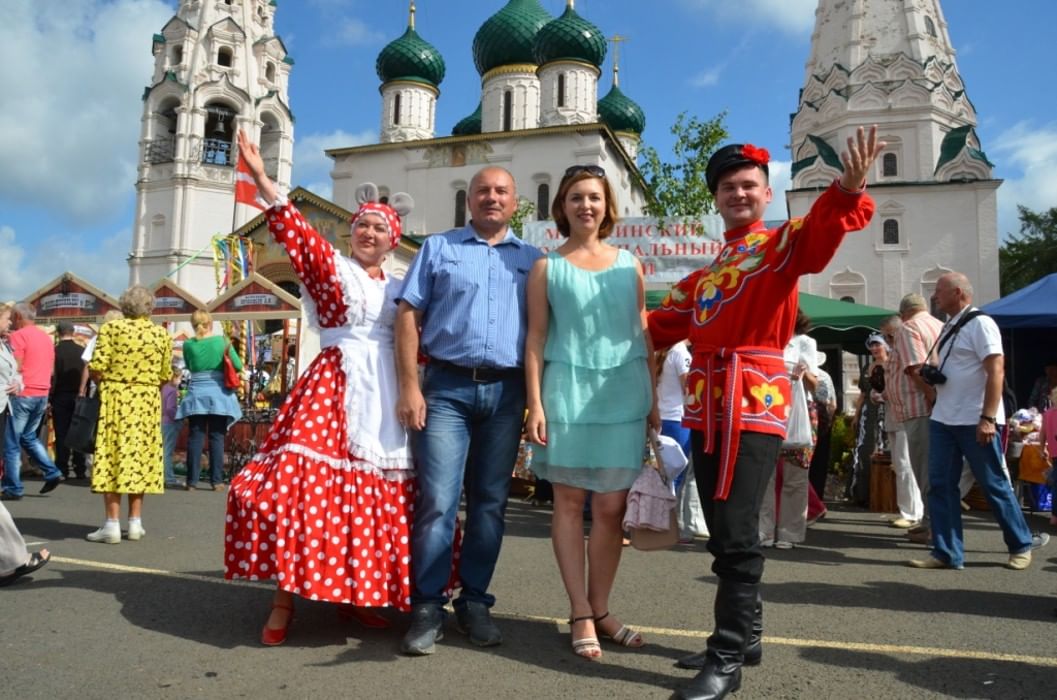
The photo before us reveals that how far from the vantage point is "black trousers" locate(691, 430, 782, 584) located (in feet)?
9.26

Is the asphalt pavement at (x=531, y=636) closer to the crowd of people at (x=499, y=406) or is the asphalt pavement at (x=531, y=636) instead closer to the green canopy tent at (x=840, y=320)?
the crowd of people at (x=499, y=406)

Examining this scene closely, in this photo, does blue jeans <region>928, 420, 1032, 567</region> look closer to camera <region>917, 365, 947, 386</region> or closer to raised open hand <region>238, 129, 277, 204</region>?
camera <region>917, 365, 947, 386</region>

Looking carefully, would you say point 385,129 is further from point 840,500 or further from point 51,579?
point 51,579

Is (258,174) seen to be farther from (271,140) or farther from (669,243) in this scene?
(271,140)

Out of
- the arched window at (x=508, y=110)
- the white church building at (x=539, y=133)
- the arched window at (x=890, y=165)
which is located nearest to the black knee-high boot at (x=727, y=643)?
the white church building at (x=539, y=133)

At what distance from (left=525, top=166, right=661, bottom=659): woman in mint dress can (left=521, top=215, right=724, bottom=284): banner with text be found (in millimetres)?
8320

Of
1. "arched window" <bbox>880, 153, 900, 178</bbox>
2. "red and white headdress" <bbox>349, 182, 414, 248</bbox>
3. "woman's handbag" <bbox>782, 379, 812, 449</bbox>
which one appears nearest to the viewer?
"red and white headdress" <bbox>349, 182, 414, 248</bbox>

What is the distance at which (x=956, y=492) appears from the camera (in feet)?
17.1

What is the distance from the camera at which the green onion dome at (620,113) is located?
146ft

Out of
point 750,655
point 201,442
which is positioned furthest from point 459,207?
point 750,655

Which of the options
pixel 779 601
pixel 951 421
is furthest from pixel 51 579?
pixel 951 421

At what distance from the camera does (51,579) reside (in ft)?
13.8

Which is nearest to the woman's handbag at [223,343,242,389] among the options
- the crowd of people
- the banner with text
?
the banner with text

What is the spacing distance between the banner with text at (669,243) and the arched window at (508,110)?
28.1m
